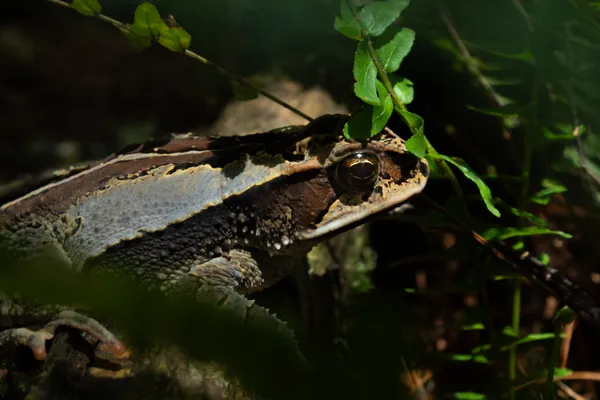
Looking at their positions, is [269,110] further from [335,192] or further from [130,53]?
[130,53]

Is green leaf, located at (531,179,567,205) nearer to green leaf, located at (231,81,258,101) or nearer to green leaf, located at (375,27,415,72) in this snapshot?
green leaf, located at (375,27,415,72)

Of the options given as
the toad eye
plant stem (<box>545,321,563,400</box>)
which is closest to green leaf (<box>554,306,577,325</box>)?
plant stem (<box>545,321,563,400</box>)

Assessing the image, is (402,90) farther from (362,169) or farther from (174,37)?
(174,37)

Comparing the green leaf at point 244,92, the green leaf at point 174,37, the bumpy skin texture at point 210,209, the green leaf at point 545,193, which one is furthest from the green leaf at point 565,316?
the green leaf at point 174,37

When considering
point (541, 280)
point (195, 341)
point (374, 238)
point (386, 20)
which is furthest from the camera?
point (374, 238)

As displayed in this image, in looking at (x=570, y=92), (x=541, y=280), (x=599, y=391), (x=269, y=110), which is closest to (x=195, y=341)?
(x=541, y=280)
